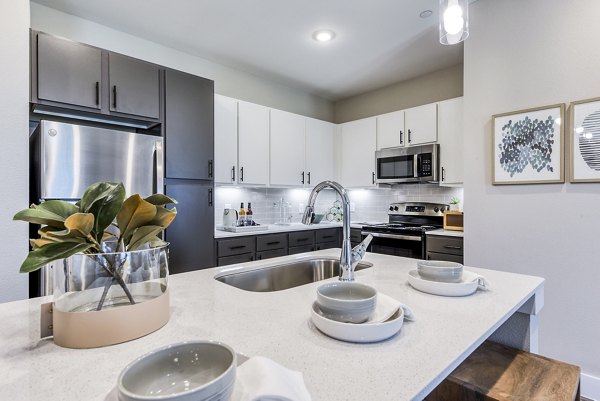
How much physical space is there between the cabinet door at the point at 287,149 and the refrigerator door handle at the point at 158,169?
1.31 meters

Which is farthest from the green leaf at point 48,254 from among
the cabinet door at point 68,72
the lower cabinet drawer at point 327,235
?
the lower cabinet drawer at point 327,235

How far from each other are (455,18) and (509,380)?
147 centimetres

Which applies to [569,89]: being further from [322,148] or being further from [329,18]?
[322,148]

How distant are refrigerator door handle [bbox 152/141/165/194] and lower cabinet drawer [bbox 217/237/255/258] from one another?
740 millimetres

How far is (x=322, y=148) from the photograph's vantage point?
4047mm

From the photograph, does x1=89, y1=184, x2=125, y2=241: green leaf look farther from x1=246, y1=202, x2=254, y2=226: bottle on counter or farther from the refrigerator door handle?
x1=246, y1=202, x2=254, y2=226: bottle on counter

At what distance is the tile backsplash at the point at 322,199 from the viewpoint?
11.5 feet

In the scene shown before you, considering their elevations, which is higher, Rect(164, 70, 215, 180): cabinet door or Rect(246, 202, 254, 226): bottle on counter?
Rect(164, 70, 215, 180): cabinet door

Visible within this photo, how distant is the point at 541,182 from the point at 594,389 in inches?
51.3

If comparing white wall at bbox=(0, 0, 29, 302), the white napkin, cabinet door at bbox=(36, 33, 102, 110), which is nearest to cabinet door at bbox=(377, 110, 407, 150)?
cabinet door at bbox=(36, 33, 102, 110)

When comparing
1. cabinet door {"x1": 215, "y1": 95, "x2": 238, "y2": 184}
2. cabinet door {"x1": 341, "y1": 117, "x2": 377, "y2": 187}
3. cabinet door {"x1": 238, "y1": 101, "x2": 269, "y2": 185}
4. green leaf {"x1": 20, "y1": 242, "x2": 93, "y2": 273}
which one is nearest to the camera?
green leaf {"x1": 20, "y1": 242, "x2": 93, "y2": 273}

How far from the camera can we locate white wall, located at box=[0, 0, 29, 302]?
5.55ft

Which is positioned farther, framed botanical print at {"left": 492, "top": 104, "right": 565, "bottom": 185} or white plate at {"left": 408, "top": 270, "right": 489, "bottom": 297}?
framed botanical print at {"left": 492, "top": 104, "right": 565, "bottom": 185}

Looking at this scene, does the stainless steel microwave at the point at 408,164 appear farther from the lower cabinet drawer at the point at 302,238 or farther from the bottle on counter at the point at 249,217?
the bottle on counter at the point at 249,217
